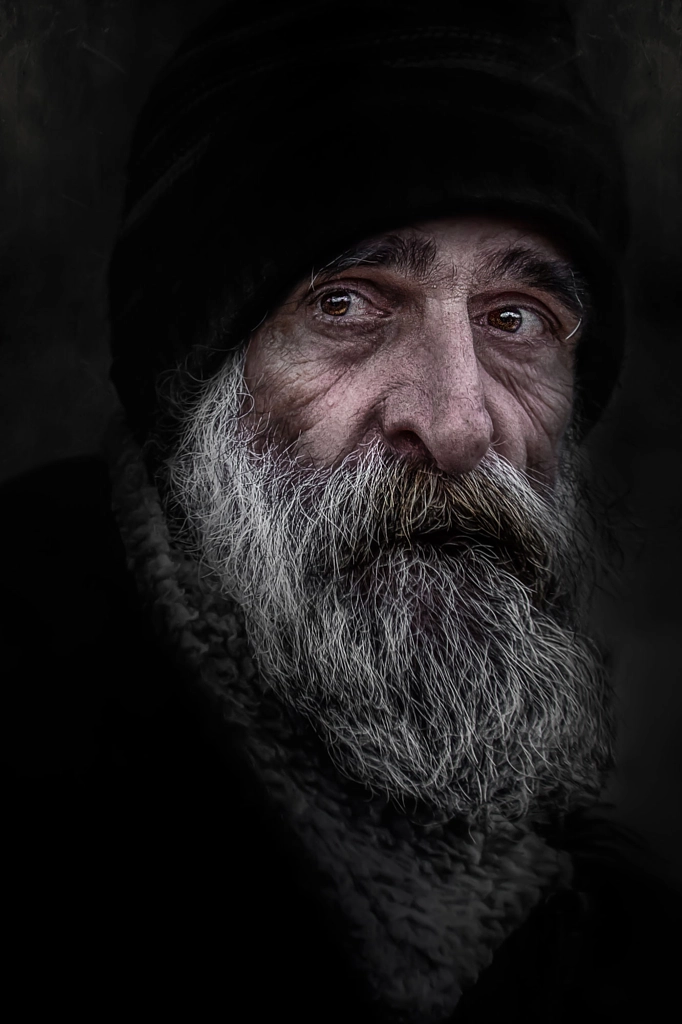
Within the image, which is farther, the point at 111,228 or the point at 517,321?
the point at 517,321

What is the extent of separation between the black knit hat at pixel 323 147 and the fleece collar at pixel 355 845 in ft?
0.95

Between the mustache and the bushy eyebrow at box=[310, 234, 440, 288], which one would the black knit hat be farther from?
the mustache

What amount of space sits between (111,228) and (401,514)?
659 millimetres

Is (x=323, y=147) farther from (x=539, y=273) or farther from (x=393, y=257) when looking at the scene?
(x=539, y=273)

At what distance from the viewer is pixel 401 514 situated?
138 cm

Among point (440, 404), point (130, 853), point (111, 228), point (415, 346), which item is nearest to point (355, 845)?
point (130, 853)

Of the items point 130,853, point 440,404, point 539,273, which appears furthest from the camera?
point 539,273

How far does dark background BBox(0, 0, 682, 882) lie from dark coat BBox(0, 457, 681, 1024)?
0.16m

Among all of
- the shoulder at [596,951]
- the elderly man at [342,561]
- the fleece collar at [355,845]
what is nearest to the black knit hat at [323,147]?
the elderly man at [342,561]

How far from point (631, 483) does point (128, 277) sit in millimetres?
978

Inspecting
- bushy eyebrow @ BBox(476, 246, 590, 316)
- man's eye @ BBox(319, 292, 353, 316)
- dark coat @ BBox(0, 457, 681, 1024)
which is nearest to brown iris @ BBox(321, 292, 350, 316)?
man's eye @ BBox(319, 292, 353, 316)

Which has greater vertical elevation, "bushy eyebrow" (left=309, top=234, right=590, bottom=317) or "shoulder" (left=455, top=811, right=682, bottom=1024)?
"bushy eyebrow" (left=309, top=234, right=590, bottom=317)

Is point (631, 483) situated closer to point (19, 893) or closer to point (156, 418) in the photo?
point (156, 418)

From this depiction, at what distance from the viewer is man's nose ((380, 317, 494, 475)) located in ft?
4.44
